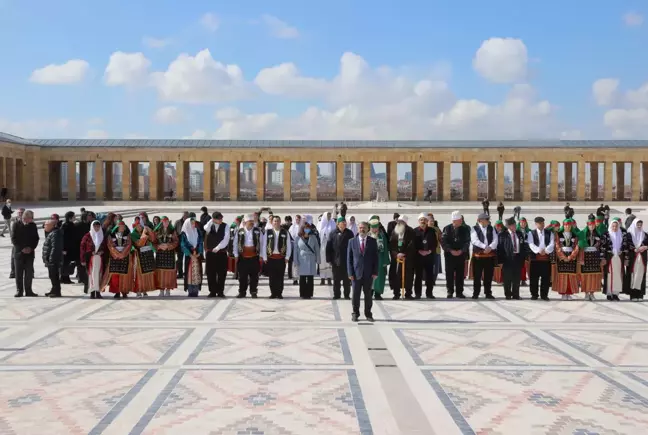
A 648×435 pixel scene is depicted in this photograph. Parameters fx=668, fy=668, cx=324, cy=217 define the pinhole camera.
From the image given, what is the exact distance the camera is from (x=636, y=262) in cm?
1090

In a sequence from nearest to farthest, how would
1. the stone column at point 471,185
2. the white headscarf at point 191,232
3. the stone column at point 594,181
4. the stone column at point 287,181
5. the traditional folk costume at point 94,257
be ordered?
the traditional folk costume at point 94,257 → the white headscarf at point 191,232 → the stone column at point 471,185 → the stone column at point 287,181 → the stone column at point 594,181

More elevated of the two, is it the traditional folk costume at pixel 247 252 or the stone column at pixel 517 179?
the stone column at pixel 517 179

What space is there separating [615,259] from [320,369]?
6.62m

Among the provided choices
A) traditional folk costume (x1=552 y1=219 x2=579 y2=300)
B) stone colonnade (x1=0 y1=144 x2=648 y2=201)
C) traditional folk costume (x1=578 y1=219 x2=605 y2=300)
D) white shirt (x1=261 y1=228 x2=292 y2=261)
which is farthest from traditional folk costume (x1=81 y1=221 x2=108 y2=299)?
stone colonnade (x1=0 y1=144 x2=648 y2=201)

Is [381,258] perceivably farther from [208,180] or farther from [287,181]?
[208,180]

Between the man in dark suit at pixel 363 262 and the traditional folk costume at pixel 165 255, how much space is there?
3.75 meters

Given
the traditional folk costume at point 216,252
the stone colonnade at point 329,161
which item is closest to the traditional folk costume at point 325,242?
the traditional folk costume at point 216,252

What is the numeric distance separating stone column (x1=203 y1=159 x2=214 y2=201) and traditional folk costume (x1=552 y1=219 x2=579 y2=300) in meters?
38.9

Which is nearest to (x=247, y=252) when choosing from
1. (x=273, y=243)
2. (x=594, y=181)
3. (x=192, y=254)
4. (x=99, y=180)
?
(x=273, y=243)

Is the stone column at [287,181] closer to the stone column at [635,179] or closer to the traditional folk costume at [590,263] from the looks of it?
the stone column at [635,179]

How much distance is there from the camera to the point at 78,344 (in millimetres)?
7582

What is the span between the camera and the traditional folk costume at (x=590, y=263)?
35.7 feet

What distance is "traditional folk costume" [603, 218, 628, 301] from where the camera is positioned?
10.9m

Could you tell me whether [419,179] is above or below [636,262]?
above
